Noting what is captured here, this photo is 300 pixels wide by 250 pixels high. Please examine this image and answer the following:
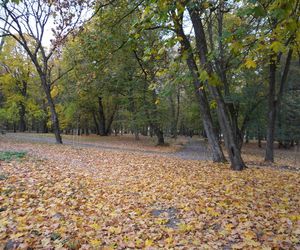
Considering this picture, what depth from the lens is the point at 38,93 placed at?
1453 inches

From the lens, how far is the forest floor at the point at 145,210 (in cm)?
376

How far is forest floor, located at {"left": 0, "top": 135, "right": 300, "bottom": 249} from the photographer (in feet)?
→ 12.3

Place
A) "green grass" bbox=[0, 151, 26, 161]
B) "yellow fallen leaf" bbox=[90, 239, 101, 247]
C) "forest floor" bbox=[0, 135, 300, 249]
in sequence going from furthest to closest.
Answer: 1. "green grass" bbox=[0, 151, 26, 161]
2. "forest floor" bbox=[0, 135, 300, 249]
3. "yellow fallen leaf" bbox=[90, 239, 101, 247]

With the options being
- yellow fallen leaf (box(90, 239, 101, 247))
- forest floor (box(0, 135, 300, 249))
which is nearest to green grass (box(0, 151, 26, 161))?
forest floor (box(0, 135, 300, 249))

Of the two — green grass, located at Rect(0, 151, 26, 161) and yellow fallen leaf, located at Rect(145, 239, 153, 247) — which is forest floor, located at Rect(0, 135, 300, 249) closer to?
yellow fallen leaf, located at Rect(145, 239, 153, 247)

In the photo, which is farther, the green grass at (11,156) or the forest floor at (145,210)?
the green grass at (11,156)

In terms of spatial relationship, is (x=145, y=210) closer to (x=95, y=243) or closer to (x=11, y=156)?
(x=95, y=243)

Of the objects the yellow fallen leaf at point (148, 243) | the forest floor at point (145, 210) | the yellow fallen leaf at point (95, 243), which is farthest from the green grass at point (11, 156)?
the yellow fallen leaf at point (148, 243)

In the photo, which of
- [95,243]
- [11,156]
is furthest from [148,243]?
Answer: [11,156]

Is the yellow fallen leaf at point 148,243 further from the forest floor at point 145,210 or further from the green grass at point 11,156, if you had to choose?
the green grass at point 11,156

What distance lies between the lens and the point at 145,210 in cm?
525

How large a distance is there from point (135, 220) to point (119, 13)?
16.7 ft

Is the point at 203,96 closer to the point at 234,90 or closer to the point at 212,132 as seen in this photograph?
the point at 212,132

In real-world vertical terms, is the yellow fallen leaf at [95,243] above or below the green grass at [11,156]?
below
